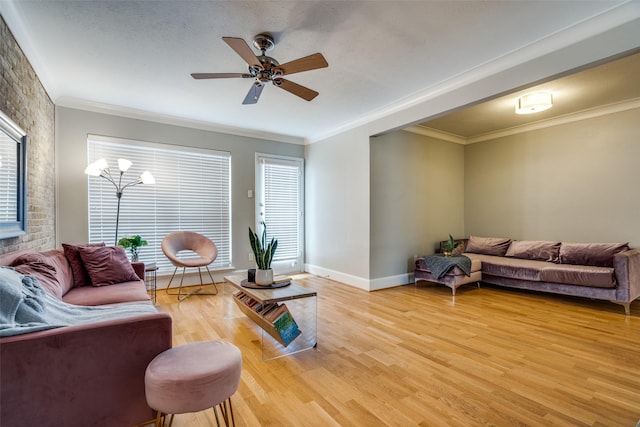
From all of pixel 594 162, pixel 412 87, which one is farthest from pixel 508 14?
pixel 594 162

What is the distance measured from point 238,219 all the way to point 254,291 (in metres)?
2.71

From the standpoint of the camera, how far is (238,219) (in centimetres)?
502

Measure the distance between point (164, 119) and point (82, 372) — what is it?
394 cm

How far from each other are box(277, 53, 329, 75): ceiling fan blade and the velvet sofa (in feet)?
10.8

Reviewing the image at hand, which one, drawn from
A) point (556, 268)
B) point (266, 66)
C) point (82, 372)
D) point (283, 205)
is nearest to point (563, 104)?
point (556, 268)

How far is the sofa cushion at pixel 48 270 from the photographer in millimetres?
1980

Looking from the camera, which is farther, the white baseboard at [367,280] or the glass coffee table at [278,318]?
the white baseboard at [367,280]

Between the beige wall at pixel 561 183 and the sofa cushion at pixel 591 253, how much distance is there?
46 cm

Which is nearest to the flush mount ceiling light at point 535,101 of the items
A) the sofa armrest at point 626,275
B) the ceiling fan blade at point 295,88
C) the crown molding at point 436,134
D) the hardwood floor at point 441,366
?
the crown molding at point 436,134

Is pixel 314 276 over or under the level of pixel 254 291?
under

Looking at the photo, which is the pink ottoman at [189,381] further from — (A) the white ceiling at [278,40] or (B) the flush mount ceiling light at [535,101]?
(B) the flush mount ceiling light at [535,101]

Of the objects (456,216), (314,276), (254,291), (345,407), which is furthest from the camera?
(456,216)

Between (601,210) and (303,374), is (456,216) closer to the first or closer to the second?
(601,210)

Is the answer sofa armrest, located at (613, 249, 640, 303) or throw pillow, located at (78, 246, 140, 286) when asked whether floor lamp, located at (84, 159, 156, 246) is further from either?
sofa armrest, located at (613, 249, 640, 303)
